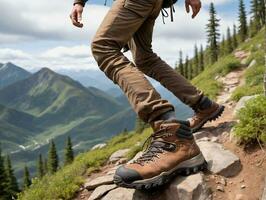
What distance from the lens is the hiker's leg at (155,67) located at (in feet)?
19.9

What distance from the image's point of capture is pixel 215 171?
5.83 metres

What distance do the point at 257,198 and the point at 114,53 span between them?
271 cm

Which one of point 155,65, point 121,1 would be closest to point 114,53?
point 121,1

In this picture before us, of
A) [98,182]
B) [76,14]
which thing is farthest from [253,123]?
[76,14]

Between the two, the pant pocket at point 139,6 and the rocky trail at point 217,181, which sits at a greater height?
the pant pocket at point 139,6

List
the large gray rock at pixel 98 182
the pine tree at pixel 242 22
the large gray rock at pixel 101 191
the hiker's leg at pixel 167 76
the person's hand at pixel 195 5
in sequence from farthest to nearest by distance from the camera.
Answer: the pine tree at pixel 242 22 < the large gray rock at pixel 98 182 < the large gray rock at pixel 101 191 < the hiker's leg at pixel 167 76 < the person's hand at pixel 195 5

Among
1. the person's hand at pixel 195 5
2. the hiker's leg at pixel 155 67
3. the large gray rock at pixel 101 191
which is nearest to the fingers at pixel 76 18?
the hiker's leg at pixel 155 67

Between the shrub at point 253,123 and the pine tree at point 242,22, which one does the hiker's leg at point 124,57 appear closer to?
the shrub at point 253,123

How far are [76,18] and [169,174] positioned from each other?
8.23 ft

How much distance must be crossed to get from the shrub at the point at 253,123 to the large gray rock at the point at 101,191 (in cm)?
226

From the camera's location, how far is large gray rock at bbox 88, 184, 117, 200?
655 cm

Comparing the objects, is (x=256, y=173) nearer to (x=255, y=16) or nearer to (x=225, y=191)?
(x=225, y=191)

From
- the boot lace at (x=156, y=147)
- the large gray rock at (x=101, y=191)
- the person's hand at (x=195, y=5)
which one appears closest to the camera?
the boot lace at (x=156, y=147)

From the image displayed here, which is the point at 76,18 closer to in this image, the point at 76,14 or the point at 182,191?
the point at 76,14
